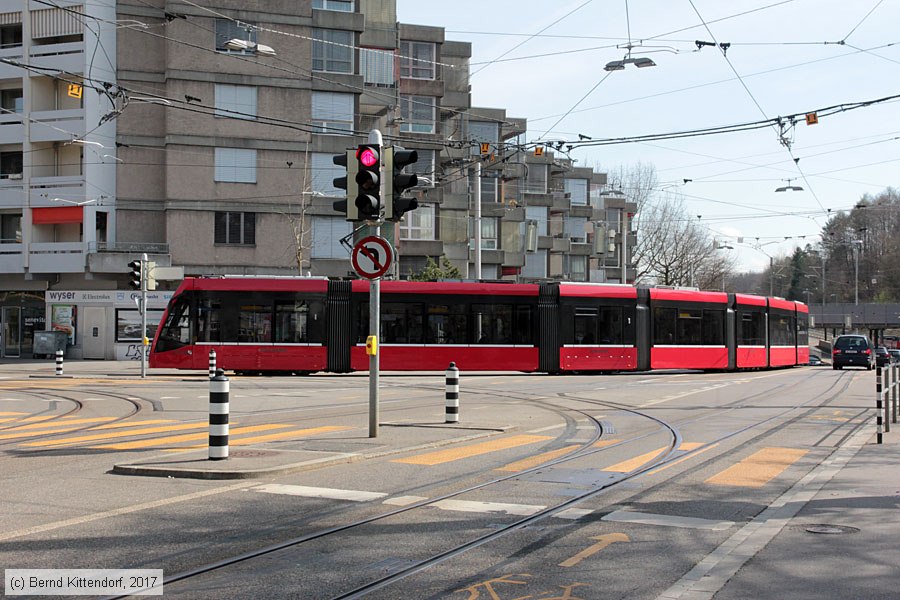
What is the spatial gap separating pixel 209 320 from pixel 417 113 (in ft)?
89.4

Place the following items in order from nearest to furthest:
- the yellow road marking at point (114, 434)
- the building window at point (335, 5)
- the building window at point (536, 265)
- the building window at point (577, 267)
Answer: the yellow road marking at point (114, 434) → the building window at point (335, 5) → the building window at point (536, 265) → the building window at point (577, 267)

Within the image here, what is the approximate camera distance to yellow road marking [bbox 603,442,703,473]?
10992mm

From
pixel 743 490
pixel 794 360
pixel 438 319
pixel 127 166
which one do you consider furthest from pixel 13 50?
→ pixel 743 490

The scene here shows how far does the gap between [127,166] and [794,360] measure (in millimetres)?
32328

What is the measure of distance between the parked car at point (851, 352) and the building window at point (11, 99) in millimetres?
40635

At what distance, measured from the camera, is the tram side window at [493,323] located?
32.7 meters

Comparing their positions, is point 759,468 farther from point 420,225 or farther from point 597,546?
point 420,225

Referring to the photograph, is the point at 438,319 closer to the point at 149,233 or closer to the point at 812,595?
the point at 149,233

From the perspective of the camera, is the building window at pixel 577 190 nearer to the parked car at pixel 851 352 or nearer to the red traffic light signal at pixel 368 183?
the parked car at pixel 851 352

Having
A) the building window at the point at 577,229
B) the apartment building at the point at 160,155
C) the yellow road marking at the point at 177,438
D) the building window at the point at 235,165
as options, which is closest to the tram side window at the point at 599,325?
the apartment building at the point at 160,155

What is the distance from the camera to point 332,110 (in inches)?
1827

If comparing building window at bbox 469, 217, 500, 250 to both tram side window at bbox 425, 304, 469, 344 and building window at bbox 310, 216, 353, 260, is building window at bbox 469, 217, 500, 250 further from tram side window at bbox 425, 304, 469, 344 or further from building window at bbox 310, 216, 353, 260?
tram side window at bbox 425, 304, 469, 344

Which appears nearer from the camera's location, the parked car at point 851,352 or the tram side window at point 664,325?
the tram side window at point 664,325

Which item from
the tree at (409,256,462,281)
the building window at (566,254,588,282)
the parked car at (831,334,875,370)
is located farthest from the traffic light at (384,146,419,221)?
the building window at (566,254,588,282)
